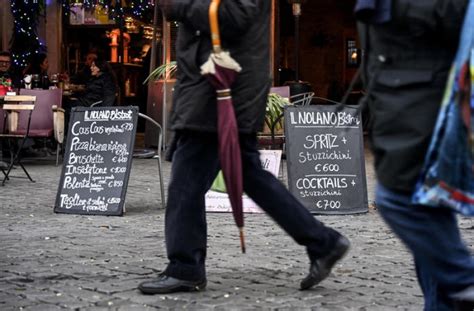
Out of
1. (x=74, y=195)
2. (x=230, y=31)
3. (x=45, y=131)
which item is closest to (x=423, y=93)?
(x=230, y=31)

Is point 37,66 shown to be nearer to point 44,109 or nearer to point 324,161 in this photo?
point 44,109

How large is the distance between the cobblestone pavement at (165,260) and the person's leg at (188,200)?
0.50ft

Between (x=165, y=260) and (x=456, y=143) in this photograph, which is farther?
(x=165, y=260)

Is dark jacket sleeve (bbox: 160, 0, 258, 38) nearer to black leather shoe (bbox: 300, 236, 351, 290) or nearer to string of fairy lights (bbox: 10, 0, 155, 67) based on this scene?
black leather shoe (bbox: 300, 236, 351, 290)

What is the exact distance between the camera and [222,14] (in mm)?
4004

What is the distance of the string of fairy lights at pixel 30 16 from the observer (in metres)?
15.3

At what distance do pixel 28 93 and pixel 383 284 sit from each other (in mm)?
8601

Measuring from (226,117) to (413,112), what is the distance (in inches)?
50.7

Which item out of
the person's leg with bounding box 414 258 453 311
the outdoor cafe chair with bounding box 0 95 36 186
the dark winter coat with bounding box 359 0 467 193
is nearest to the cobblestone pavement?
the person's leg with bounding box 414 258 453 311

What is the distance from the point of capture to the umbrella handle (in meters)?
3.96

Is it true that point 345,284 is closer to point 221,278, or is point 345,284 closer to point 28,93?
point 221,278

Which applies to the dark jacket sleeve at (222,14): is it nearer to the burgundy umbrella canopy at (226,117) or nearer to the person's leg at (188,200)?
the burgundy umbrella canopy at (226,117)

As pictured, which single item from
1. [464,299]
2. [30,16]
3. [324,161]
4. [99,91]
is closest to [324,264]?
[464,299]

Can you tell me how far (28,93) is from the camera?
12242mm
